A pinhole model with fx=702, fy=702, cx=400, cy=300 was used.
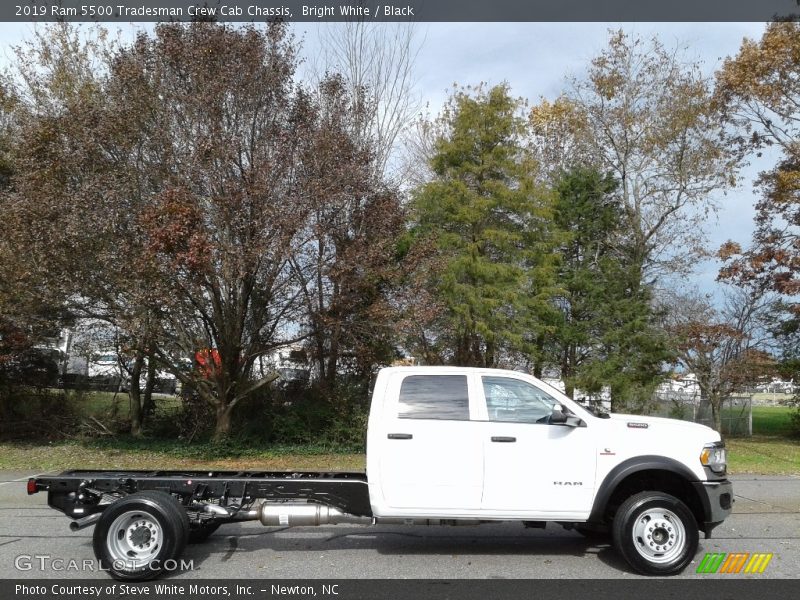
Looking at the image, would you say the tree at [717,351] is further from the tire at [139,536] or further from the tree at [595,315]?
the tire at [139,536]

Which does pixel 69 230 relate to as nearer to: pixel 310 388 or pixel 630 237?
pixel 310 388

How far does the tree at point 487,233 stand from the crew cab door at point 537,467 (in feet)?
34.1

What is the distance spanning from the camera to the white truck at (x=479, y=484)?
6605mm

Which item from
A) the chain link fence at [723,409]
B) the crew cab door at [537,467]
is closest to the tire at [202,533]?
the crew cab door at [537,467]

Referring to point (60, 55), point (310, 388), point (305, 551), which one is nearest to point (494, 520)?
point (305, 551)

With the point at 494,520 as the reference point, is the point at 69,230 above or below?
above

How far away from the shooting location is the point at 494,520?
265 inches

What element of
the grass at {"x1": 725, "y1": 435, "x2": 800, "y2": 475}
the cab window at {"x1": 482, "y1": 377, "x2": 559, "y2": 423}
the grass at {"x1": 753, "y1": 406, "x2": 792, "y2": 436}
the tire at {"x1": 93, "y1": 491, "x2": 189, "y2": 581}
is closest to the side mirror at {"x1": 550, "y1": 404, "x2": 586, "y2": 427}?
the cab window at {"x1": 482, "y1": 377, "x2": 559, "y2": 423}

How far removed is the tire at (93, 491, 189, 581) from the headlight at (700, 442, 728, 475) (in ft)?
16.3

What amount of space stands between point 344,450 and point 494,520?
1000cm

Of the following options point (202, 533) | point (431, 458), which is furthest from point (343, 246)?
point (431, 458)

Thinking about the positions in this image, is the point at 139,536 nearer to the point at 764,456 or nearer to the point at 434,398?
the point at 434,398
